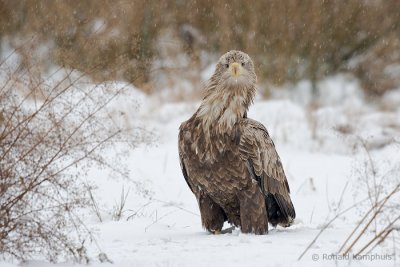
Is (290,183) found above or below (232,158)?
above

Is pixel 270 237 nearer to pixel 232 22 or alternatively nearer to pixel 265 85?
pixel 265 85

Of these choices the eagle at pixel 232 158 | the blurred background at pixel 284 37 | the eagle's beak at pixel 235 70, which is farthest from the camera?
the blurred background at pixel 284 37

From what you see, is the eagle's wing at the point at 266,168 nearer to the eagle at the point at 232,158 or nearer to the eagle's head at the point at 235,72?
the eagle at the point at 232,158

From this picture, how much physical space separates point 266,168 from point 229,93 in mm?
624

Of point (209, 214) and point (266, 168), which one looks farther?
point (209, 214)

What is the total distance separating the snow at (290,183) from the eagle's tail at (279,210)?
109 mm

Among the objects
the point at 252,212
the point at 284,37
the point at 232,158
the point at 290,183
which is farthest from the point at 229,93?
the point at 284,37

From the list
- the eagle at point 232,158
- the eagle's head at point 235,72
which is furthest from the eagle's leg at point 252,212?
the eagle's head at point 235,72

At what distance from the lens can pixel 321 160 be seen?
9.91 metres

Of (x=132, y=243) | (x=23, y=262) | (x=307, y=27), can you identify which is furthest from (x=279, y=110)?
(x=23, y=262)

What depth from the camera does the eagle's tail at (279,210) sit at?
5.23m

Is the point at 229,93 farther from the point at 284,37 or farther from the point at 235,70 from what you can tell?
the point at 284,37

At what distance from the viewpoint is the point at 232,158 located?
491cm

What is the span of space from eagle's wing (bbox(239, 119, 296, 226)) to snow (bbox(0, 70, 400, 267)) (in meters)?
0.18
